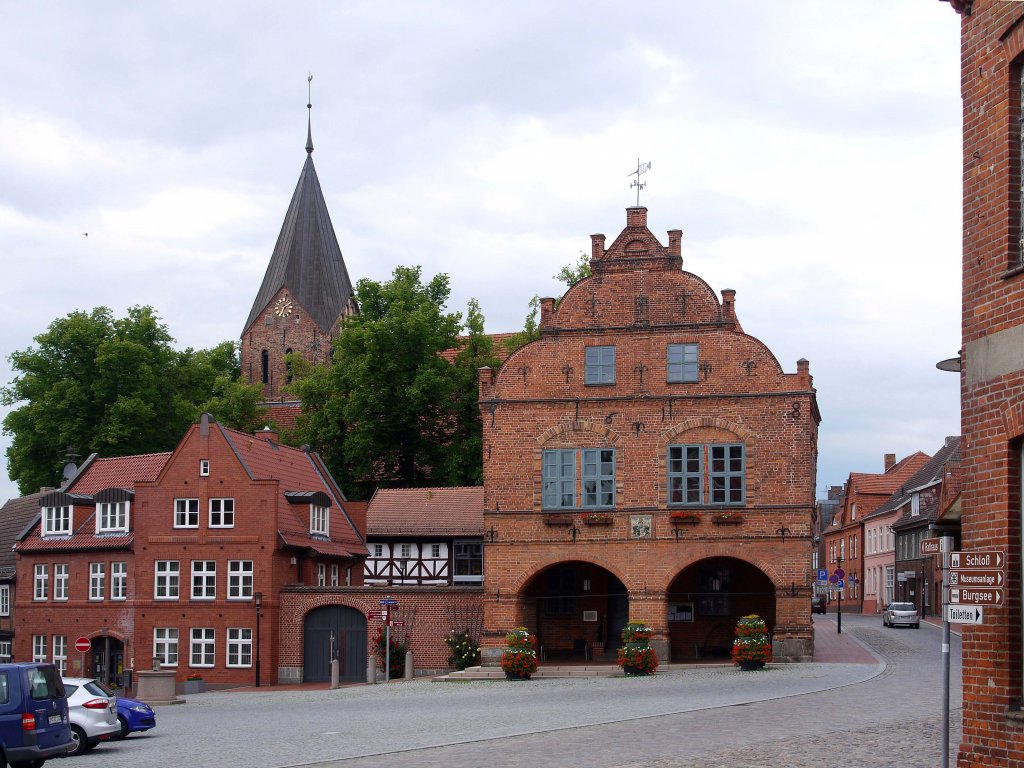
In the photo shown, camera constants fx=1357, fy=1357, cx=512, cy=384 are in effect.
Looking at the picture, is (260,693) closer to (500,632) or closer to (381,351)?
(500,632)

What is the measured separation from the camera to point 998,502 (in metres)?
12.1

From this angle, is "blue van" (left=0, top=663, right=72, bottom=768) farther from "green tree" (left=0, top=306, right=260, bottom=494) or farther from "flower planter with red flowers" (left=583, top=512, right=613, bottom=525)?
"green tree" (left=0, top=306, right=260, bottom=494)

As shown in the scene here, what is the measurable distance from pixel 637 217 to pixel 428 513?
16.9 meters

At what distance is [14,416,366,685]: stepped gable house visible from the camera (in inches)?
1698

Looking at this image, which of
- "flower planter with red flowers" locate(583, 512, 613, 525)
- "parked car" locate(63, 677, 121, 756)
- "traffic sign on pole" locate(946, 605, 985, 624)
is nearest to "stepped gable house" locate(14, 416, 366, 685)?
"flower planter with red flowers" locate(583, 512, 613, 525)

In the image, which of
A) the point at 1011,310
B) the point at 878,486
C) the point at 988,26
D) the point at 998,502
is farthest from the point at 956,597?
the point at 878,486

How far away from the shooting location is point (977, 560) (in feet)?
38.2

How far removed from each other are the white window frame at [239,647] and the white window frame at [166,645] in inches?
79.8

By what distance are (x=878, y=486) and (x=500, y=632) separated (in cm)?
5755

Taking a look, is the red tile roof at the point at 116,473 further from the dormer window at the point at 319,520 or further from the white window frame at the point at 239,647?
the white window frame at the point at 239,647

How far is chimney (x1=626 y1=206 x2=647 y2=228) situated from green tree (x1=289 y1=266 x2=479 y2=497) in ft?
64.8

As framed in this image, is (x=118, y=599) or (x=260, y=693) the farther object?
(x=118, y=599)

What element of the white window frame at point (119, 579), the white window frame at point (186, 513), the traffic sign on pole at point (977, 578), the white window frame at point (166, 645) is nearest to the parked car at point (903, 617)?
the white window frame at point (186, 513)

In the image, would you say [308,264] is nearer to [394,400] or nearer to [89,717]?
[394,400]
